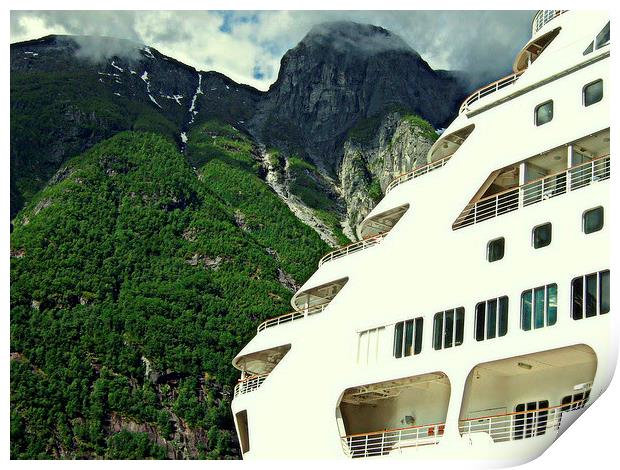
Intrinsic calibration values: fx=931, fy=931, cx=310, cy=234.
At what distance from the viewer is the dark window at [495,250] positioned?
16.0m

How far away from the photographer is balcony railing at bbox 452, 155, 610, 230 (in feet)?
49.9

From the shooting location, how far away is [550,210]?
15.3 meters

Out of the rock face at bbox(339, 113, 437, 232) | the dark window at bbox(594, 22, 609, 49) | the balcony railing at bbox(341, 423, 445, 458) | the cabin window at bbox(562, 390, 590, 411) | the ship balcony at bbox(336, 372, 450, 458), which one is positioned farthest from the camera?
the rock face at bbox(339, 113, 437, 232)

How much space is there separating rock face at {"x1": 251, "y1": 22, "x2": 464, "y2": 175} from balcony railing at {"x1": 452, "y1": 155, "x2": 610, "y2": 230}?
9230cm

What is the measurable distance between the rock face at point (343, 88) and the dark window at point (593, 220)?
9438 cm

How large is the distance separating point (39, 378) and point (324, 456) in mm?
52288

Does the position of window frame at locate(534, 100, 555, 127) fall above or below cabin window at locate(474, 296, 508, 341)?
above

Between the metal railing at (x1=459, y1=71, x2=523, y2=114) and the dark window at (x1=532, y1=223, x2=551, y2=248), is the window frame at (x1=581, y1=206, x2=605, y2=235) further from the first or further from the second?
the metal railing at (x1=459, y1=71, x2=523, y2=114)

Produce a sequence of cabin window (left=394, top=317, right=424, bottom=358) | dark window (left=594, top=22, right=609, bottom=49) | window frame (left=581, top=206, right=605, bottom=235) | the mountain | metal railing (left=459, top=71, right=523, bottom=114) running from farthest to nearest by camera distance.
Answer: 1. the mountain
2. metal railing (left=459, top=71, right=523, bottom=114)
3. cabin window (left=394, top=317, right=424, bottom=358)
4. dark window (left=594, top=22, right=609, bottom=49)
5. window frame (left=581, top=206, right=605, bottom=235)

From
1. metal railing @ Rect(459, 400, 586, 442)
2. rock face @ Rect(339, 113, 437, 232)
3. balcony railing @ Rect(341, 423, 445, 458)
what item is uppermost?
rock face @ Rect(339, 113, 437, 232)

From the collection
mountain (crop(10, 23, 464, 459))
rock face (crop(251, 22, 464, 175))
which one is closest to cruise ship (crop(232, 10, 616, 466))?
mountain (crop(10, 23, 464, 459))

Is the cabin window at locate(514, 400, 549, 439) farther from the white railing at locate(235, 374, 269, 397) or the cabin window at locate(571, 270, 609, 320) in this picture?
the white railing at locate(235, 374, 269, 397)

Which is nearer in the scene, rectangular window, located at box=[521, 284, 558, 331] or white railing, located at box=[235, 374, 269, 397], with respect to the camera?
rectangular window, located at box=[521, 284, 558, 331]

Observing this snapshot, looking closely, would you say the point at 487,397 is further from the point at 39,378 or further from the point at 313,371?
the point at 39,378
